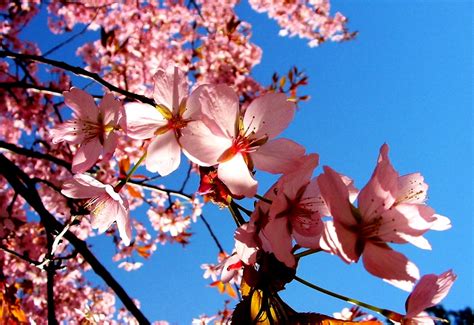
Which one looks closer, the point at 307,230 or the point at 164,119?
the point at 307,230

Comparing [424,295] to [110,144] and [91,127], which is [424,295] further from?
[91,127]

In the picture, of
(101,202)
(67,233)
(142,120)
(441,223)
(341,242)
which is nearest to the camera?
(341,242)

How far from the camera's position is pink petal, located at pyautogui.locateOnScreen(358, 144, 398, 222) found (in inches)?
26.9

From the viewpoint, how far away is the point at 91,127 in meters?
1.05

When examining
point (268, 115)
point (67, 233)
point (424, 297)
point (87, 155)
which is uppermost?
point (67, 233)

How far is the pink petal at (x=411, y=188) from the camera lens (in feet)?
2.57

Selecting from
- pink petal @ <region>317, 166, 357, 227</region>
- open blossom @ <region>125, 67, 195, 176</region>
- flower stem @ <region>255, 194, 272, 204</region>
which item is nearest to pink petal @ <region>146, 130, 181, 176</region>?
open blossom @ <region>125, 67, 195, 176</region>

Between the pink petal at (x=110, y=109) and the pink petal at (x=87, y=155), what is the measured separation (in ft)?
0.19

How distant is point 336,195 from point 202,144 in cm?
24

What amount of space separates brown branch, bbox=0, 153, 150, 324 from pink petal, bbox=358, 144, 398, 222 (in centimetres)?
136

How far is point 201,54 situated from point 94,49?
1.74 m

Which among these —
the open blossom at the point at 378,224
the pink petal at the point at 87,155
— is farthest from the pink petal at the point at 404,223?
the pink petal at the point at 87,155

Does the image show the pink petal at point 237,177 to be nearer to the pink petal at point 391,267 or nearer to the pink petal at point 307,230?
the pink petal at point 307,230

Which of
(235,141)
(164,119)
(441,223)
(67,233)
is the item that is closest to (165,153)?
(164,119)
